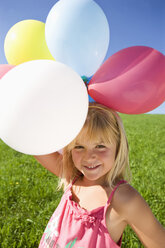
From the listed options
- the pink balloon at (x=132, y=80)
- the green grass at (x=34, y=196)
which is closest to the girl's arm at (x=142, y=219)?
the pink balloon at (x=132, y=80)

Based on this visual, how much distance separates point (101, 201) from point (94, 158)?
288 millimetres

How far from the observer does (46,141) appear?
40.7 inches

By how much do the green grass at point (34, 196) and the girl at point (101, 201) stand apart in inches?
38.0

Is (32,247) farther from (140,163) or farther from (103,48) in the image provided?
(140,163)

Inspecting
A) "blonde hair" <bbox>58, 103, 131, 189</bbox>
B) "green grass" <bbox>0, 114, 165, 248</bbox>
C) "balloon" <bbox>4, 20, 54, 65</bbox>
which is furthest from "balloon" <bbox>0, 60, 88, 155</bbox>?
"green grass" <bbox>0, 114, 165, 248</bbox>

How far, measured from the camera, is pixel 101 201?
4.45ft

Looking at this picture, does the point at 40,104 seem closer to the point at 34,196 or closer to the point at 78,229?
the point at 78,229

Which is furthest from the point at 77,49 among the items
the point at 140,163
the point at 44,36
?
the point at 140,163

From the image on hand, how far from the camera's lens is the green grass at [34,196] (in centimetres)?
226

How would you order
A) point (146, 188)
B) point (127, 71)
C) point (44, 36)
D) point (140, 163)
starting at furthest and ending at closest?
point (140, 163)
point (146, 188)
point (44, 36)
point (127, 71)

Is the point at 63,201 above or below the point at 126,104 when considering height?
below

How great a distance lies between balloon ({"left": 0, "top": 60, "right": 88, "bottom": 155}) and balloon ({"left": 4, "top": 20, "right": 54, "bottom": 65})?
421 mm

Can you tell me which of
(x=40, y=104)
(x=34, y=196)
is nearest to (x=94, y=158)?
(x=40, y=104)

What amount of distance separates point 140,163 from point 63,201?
3366 millimetres
